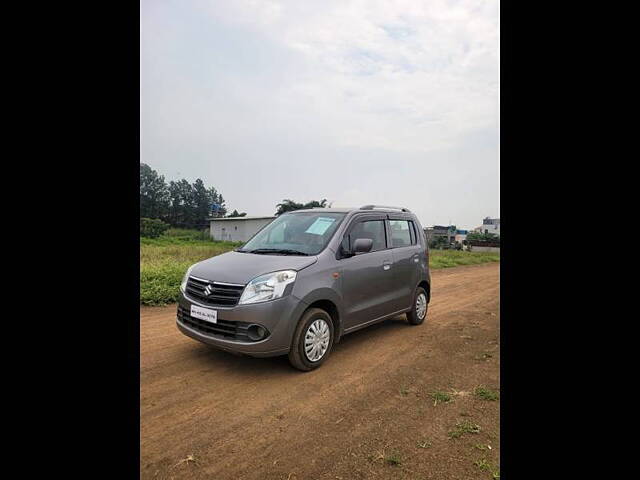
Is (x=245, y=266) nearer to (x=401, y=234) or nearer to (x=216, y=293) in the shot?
(x=216, y=293)

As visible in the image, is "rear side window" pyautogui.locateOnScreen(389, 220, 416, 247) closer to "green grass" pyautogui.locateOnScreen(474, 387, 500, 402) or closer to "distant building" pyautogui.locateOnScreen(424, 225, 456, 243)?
"green grass" pyautogui.locateOnScreen(474, 387, 500, 402)

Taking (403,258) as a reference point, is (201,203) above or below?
above

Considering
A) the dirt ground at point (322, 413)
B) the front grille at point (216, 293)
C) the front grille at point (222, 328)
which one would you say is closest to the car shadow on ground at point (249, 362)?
the dirt ground at point (322, 413)

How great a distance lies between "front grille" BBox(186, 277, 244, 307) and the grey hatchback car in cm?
1

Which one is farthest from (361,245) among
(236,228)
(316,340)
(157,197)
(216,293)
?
(157,197)

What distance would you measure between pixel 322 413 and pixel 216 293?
157 cm

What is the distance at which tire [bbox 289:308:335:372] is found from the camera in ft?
12.1

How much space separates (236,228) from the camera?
38750mm

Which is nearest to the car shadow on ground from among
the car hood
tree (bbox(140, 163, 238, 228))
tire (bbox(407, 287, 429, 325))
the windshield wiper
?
the car hood

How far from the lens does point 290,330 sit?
3.59m

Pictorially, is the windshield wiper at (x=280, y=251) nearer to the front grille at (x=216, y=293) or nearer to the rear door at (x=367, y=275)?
the rear door at (x=367, y=275)
